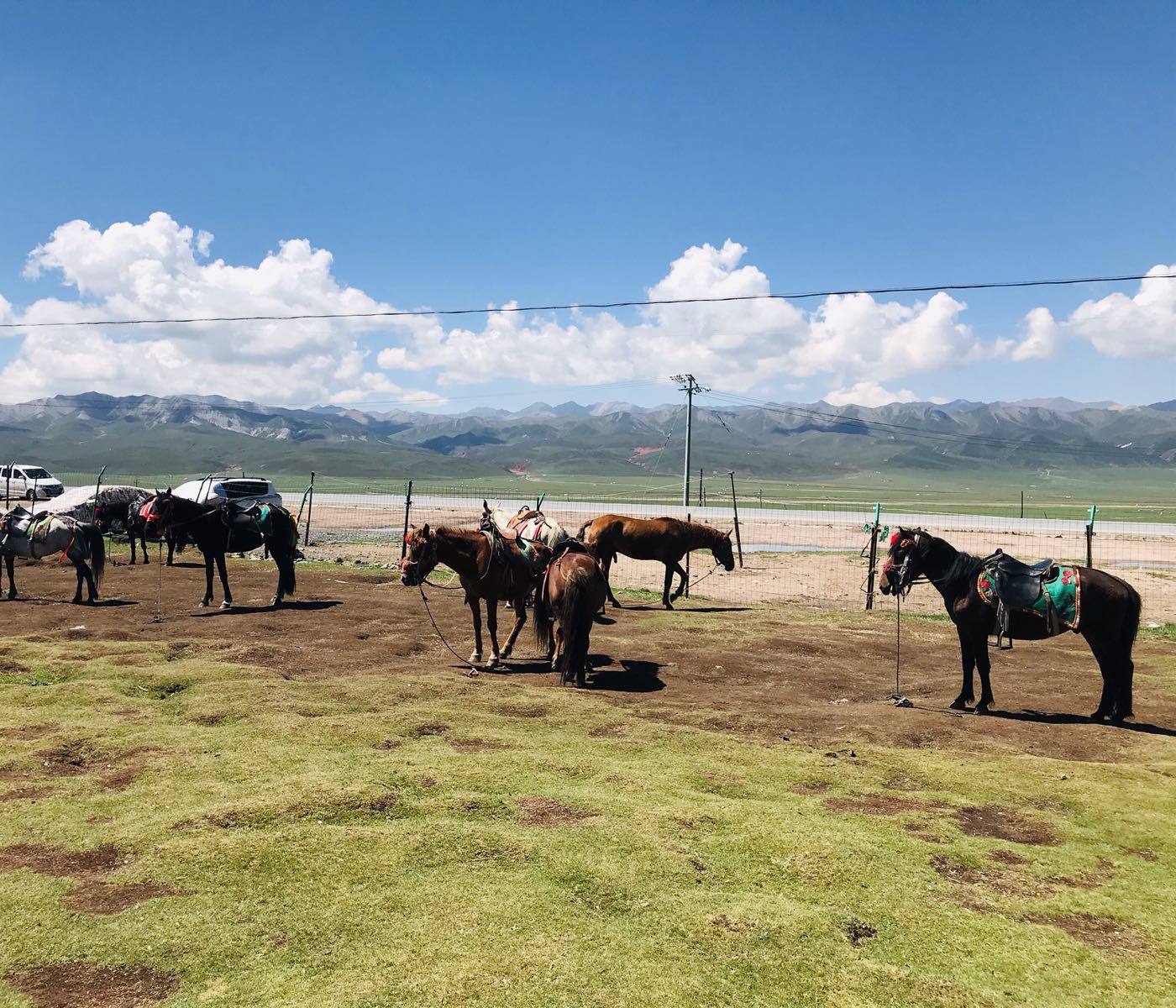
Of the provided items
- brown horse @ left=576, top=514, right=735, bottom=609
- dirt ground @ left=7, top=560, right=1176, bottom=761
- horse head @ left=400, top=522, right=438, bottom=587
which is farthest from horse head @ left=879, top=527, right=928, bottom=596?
brown horse @ left=576, top=514, right=735, bottom=609

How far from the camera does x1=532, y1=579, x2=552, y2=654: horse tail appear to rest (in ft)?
40.9

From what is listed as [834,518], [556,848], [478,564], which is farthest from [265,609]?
[834,518]

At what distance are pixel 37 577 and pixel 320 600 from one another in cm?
858

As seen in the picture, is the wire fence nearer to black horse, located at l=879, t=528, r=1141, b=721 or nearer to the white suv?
the white suv

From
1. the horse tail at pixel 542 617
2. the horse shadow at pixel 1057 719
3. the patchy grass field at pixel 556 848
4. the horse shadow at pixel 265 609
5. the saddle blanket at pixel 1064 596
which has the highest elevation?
the saddle blanket at pixel 1064 596

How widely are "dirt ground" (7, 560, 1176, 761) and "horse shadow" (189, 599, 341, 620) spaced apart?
9 centimetres

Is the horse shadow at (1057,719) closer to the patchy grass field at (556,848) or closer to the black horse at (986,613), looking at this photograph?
the black horse at (986,613)

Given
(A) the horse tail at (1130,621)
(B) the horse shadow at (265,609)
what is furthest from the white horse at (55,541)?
(A) the horse tail at (1130,621)

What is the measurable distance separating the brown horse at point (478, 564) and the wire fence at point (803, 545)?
620 centimetres

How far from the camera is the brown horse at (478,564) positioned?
40.8 ft

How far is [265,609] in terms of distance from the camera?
676 inches

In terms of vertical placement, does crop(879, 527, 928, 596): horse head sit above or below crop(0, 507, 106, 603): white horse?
above

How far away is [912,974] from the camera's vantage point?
4.25 m

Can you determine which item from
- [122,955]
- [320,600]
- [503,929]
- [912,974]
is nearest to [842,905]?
[912,974]
